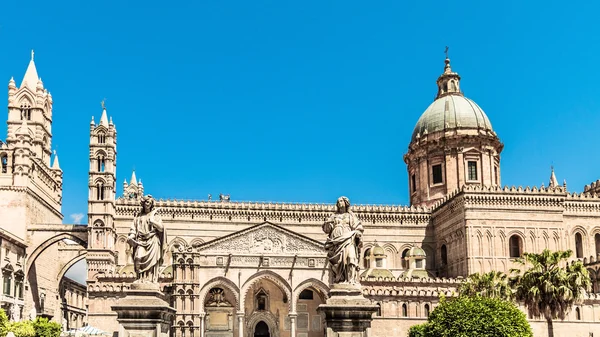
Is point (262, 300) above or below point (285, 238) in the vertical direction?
below

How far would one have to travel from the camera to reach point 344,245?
14.7 metres

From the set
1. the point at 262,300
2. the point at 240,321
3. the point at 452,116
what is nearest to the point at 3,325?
the point at 240,321

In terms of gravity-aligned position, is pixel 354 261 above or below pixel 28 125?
below

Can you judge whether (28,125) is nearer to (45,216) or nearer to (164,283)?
(45,216)

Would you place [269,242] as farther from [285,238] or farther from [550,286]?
[550,286]

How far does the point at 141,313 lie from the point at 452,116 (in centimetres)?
5615

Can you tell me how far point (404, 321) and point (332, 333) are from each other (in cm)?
4307

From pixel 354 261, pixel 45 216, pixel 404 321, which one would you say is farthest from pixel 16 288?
pixel 354 261

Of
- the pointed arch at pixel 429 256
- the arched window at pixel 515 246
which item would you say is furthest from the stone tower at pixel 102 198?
the arched window at pixel 515 246

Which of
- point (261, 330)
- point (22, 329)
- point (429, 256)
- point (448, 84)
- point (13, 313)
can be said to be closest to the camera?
point (22, 329)

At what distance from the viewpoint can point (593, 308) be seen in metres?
55.7

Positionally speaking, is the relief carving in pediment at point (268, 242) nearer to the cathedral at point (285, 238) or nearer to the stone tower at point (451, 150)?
the cathedral at point (285, 238)

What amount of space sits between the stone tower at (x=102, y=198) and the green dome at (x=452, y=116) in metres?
27.9

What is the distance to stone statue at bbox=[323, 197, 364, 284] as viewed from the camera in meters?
14.7
